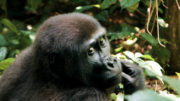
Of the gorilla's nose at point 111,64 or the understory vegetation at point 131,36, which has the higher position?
the understory vegetation at point 131,36

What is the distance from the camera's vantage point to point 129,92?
9.85ft

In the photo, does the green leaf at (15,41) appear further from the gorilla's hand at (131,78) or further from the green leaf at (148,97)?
the green leaf at (148,97)

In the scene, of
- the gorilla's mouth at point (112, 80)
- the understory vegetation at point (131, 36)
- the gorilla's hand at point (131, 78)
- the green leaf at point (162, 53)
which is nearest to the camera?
the gorilla's mouth at point (112, 80)

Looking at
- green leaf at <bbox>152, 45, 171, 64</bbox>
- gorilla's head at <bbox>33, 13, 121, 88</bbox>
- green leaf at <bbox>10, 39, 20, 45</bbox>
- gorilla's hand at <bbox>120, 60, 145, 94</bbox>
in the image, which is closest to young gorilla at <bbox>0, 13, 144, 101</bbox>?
gorilla's head at <bbox>33, 13, 121, 88</bbox>

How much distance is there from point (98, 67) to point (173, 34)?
2279 millimetres

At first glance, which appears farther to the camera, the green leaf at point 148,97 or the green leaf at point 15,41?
the green leaf at point 15,41

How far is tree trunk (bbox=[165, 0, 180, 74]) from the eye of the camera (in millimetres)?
4383

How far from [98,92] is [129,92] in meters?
0.53

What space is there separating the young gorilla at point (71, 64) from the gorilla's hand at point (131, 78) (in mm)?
325

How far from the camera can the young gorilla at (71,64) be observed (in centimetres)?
266

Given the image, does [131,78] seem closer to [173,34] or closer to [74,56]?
[74,56]

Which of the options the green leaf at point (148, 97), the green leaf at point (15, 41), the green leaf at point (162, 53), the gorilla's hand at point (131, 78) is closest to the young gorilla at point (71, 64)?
the gorilla's hand at point (131, 78)

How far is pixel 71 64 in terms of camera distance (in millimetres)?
2742

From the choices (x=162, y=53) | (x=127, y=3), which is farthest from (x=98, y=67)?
(x=162, y=53)
